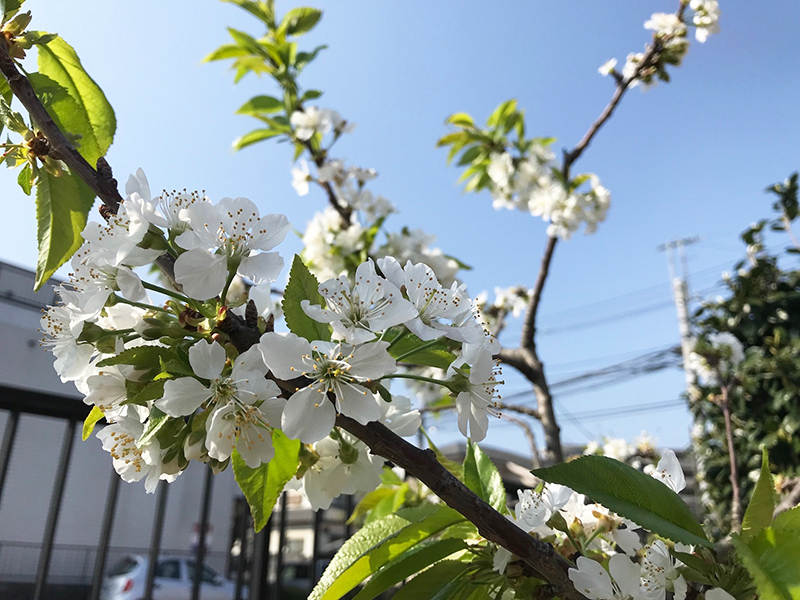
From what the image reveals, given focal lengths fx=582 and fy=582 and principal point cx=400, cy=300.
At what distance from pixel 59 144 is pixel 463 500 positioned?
463mm

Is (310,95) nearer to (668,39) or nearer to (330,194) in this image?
(330,194)

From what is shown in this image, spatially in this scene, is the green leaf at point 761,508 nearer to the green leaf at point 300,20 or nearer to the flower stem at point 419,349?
the flower stem at point 419,349

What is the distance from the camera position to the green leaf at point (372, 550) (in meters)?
0.52

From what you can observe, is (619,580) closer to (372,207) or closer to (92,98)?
(92,98)

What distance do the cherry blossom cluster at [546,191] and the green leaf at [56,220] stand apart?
6.51ft

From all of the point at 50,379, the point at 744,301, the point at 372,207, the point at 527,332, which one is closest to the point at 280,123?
the point at 372,207

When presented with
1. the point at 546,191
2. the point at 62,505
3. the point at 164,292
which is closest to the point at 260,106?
the point at 546,191

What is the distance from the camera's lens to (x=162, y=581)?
844 cm

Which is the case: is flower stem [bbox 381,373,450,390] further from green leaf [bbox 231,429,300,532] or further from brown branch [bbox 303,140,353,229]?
brown branch [bbox 303,140,353,229]

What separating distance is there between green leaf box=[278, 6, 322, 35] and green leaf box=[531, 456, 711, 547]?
6.83 feet

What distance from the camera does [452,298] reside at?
521 mm

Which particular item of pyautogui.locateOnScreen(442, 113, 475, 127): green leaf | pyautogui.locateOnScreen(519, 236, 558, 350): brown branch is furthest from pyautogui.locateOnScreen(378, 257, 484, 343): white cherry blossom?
pyautogui.locateOnScreen(442, 113, 475, 127): green leaf

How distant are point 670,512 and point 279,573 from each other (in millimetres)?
1422

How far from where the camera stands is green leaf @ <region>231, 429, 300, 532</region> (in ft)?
1.63
